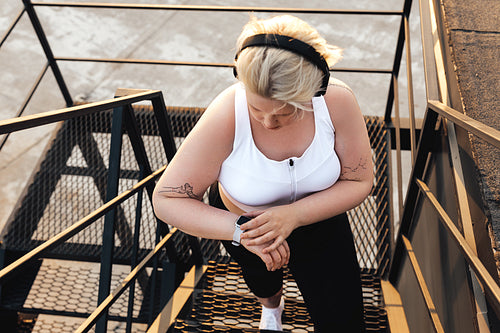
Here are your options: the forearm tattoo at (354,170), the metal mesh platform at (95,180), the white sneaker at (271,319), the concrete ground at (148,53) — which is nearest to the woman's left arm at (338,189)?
the forearm tattoo at (354,170)

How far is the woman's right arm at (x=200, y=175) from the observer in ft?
3.72

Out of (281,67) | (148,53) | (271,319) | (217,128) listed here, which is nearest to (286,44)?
(281,67)

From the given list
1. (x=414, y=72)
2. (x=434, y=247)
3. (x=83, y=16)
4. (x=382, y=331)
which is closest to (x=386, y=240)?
(x=382, y=331)

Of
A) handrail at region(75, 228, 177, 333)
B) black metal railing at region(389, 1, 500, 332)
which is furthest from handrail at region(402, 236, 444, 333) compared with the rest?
handrail at region(75, 228, 177, 333)

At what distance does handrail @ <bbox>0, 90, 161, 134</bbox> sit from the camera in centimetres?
91

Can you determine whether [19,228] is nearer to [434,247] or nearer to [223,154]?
[223,154]

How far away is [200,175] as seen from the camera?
1182 mm

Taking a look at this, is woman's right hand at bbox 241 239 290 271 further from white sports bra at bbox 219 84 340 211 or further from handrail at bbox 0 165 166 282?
handrail at bbox 0 165 166 282

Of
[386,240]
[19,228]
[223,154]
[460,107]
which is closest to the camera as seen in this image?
[223,154]

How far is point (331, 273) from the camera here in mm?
1337

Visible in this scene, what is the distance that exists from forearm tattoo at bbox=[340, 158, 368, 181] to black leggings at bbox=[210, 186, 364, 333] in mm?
158

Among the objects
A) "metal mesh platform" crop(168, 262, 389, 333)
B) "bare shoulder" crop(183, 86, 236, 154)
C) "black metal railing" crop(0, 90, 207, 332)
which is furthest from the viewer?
"metal mesh platform" crop(168, 262, 389, 333)

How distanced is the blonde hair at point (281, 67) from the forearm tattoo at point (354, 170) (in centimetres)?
33

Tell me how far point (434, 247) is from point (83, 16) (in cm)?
597
